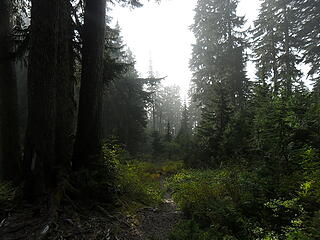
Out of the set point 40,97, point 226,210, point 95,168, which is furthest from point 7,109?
point 226,210

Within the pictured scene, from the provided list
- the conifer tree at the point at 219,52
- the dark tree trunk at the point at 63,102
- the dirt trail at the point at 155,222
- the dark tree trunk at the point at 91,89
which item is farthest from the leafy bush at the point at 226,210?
the conifer tree at the point at 219,52

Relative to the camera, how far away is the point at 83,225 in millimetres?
4180

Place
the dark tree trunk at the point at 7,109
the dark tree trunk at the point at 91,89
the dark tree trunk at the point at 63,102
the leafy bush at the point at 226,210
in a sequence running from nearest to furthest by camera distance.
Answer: the leafy bush at the point at 226,210 → the dark tree trunk at the point at 63,102 → the dark tree trunk at the point at 91,89 → the dark tree trunk at the point at 7,109

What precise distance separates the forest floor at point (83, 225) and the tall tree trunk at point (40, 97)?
57 centimetres

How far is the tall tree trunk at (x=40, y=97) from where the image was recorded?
4.52 m

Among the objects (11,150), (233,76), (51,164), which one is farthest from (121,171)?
(233,76)

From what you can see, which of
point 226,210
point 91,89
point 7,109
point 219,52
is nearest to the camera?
point 226,210

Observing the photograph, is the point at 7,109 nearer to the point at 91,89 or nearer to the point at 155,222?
the point at 91,89

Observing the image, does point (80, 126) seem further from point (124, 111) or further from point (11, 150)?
point (124, 111)

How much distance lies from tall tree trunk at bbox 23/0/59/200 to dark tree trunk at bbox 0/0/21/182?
2175mm

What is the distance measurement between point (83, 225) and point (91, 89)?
3.21 meters

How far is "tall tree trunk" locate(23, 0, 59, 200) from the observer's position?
452 centimetres

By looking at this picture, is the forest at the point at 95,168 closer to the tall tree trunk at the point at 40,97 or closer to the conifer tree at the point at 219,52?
the tall tree trunk at the point at 40,97

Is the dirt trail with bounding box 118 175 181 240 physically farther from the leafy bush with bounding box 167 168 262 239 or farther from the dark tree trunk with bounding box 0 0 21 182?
the dark tree trunk with bounding box 0 0 21 182
